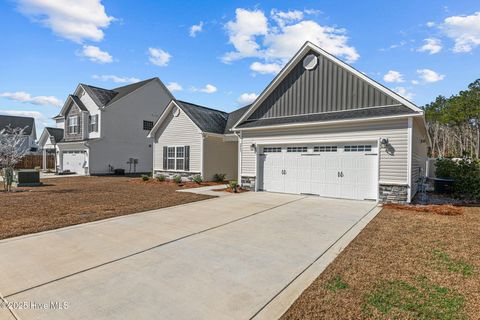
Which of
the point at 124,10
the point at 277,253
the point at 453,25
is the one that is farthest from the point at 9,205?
the point at 453,25

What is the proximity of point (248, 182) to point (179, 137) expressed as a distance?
Result: 22.8 ft

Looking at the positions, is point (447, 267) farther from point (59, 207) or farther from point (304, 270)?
point (59, 207)

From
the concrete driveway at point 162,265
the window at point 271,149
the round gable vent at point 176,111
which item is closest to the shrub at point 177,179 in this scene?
the round gable vent at point 176,111

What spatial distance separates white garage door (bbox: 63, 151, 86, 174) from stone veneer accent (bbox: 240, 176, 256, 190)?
17.0m

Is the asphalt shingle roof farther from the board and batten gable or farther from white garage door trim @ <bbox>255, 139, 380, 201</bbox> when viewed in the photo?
white garage door trim @ <bbox>255, 139, 380, 201</bbox>

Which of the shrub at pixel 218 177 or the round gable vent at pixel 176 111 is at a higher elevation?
the round gable vent at pixel 176 111

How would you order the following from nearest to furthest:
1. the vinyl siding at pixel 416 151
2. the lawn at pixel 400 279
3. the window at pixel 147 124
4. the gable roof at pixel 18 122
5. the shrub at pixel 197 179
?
1. the lawn at pixel 400 279
2. the vinyl siding at pixel 416 151
3. the shrub at pixel 197 179
4. the window at pixel 147 124
5. the gable roof at pixel 18 122

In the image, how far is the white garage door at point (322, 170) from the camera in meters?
10.4

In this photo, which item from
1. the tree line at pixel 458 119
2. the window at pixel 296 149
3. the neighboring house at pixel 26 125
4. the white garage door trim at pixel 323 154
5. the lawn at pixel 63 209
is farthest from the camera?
the neighboring house at pixel 26 125

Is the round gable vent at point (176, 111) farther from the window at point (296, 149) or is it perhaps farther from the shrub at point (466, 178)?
the shrub at point (466, 178)

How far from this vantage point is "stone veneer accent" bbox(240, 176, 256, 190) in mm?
13492

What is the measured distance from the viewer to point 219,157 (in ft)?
59.2

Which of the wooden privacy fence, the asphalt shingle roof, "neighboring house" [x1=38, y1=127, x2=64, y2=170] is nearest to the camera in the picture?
the asphalt shingle roof

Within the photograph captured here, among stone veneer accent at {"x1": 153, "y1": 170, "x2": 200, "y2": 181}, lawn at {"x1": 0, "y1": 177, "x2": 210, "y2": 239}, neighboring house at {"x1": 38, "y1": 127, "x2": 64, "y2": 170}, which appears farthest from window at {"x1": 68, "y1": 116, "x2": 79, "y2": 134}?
lawn at {"x1": 0, "y1": 177, "x2": 210, "y2": 239}
